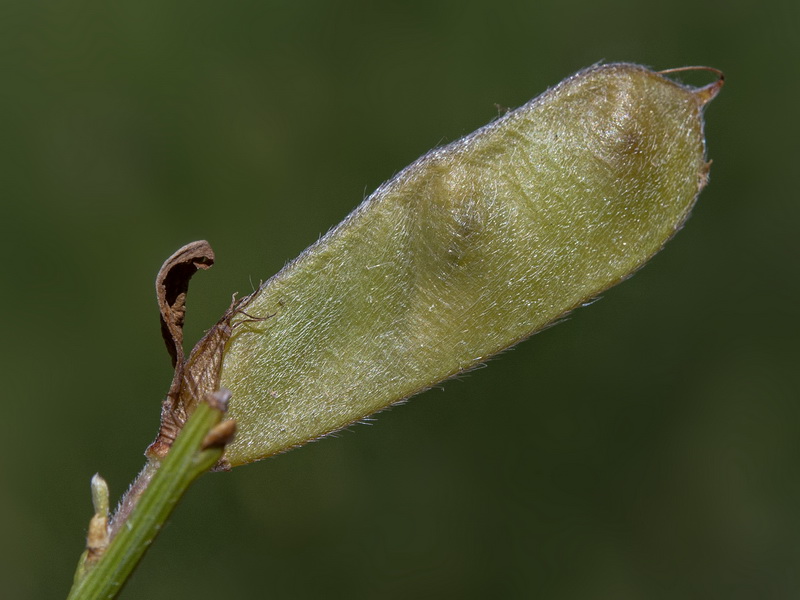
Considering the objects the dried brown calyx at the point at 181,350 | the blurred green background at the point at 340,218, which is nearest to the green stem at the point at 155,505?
the dried brown calyx at the point at 181,350

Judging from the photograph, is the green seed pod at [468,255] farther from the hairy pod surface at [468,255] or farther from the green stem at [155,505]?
the green stem at [155,505]

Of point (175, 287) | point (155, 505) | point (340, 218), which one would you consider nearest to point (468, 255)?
point (175, 287)

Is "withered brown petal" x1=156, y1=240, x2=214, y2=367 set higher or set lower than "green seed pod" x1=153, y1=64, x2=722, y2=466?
higher

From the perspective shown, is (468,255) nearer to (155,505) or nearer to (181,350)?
(181,350)

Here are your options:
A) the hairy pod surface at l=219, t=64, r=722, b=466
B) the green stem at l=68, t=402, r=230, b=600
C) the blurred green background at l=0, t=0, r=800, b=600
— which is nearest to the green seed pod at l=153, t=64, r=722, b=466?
the hairy pod surface at l=219, t=64, r=722, b=466

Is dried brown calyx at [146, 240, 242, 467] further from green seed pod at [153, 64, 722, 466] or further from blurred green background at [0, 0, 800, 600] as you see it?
blurred green background at [0, 0, 800, 600]

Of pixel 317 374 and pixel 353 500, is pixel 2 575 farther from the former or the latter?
pixel 317 374

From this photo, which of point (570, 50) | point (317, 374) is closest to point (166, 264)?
point (317, 374)
